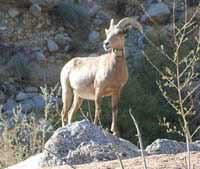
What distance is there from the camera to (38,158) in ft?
21.9

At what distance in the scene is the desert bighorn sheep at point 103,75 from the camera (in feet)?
36.4

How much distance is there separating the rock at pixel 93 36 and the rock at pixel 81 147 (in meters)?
15.8

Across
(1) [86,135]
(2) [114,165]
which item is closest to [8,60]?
(1) [86,135]

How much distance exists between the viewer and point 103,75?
37.1 ft

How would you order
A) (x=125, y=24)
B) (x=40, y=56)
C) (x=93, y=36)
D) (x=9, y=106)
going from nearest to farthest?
1. (x=125, y=24)
2. (x=9, y=106)
3. (x=40, y=56)
4. (x=93, y=36)

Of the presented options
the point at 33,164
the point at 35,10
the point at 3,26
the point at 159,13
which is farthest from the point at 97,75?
the point at 159,13

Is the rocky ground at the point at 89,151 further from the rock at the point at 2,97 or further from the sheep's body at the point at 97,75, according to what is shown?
the rock at the point at 2,97

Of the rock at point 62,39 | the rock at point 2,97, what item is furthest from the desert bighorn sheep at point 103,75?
the rock at point 62,39

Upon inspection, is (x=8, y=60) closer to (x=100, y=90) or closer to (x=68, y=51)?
(x=68, y=51)

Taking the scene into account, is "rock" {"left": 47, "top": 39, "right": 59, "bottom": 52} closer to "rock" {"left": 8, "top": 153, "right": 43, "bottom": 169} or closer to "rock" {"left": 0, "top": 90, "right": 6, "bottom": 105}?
"rock" {"left": 0, "top": 90, "right": 6, "bottom": 105}

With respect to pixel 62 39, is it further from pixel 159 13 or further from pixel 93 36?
pixel 159 13

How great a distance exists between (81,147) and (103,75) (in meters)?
4.81

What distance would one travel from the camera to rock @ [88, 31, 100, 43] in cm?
2308

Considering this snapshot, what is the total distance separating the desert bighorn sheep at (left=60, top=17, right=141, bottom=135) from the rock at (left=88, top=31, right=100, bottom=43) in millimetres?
10412
